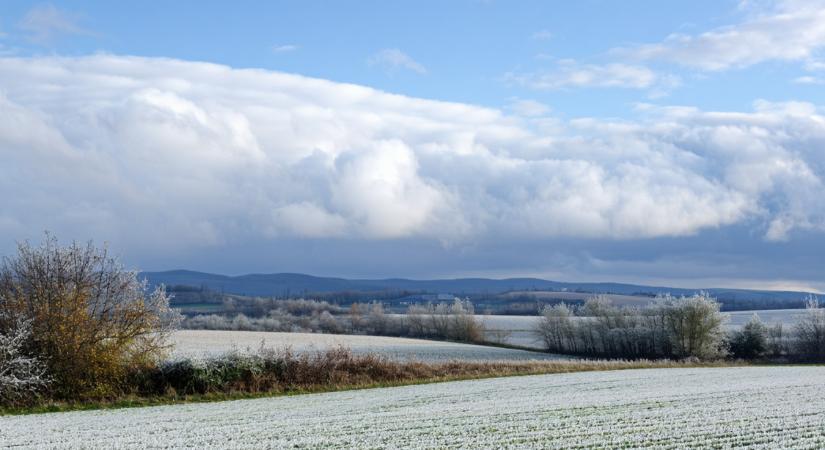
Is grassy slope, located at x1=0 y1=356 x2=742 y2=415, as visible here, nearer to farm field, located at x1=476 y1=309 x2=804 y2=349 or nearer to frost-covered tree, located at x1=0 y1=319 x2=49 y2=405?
frost-covered tree, located at x1=0 y1=319 x2=49 y2=405

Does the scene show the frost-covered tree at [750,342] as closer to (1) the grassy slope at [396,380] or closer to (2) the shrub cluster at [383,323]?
(1) the grassy slope at [396,380]

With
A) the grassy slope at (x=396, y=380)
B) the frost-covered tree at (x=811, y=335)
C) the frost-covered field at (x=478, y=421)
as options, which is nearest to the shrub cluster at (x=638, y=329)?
the frost-covered tree at (x=811, y=335)

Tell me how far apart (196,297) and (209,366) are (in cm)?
16344

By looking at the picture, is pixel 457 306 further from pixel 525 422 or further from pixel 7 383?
pixel 525 422

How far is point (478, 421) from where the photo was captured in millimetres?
23875

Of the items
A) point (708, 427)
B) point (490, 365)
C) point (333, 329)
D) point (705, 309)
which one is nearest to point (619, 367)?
point (490, 365)

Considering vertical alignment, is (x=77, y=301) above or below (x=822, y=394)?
above

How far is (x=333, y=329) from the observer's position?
135 metres

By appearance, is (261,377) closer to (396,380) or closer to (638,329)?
(396,380)

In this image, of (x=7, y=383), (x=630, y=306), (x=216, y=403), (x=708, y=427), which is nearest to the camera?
(x=708, y=427)

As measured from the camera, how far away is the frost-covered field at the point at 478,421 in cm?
1916

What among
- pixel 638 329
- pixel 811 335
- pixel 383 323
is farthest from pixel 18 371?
pixel 383 323

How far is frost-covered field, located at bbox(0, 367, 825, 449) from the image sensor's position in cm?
1916

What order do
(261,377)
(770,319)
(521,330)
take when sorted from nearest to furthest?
(261,377), (770,319), (521,330)
